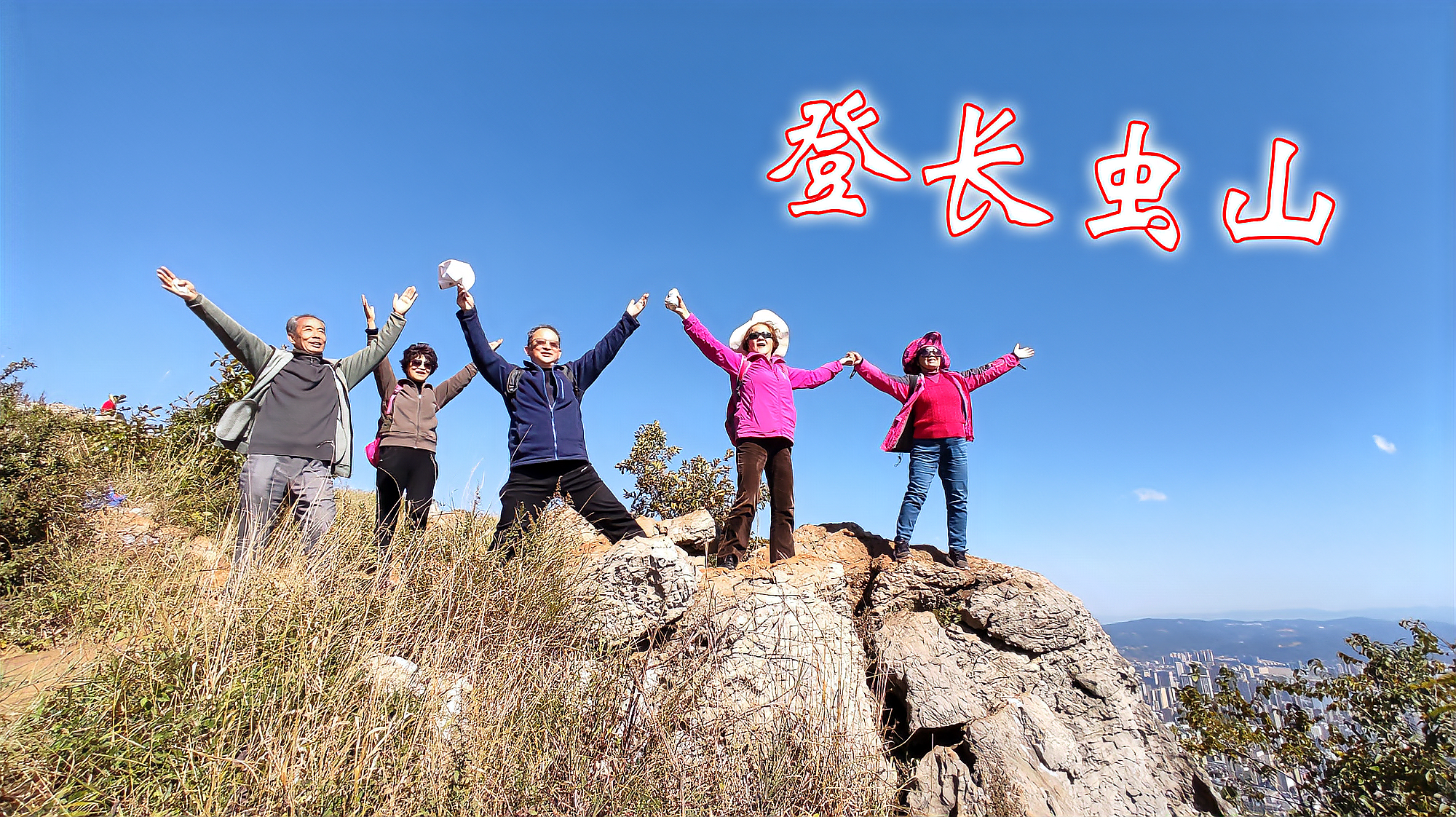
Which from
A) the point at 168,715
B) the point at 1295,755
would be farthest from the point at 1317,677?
the point at 168,715

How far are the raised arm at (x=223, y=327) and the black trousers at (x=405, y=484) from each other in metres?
1.08

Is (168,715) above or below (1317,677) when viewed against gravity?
above

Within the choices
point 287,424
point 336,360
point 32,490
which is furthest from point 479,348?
point 32,490

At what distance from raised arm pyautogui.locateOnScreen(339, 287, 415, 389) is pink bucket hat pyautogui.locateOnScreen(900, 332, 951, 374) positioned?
15.6 feet

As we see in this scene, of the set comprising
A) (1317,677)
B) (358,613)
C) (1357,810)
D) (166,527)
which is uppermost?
(166,527)

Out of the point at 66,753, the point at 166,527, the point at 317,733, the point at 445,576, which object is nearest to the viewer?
the point at 66,753

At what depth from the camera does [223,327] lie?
4.53 meters

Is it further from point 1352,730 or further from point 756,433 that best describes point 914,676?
point 1352,730

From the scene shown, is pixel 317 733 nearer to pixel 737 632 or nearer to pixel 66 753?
pixel 66 753

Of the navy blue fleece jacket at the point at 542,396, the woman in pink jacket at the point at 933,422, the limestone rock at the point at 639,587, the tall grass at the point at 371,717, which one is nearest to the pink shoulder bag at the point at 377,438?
the navy blue fleece jacket at the point at 542,396

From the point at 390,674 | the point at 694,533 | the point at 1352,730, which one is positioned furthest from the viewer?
the point at 694,533

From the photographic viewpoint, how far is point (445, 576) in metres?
3.87

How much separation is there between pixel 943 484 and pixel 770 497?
5.50 ft

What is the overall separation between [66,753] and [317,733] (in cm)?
89
